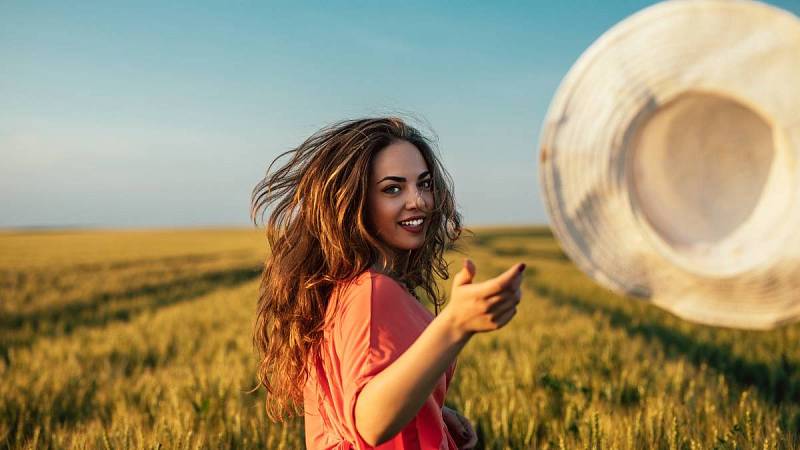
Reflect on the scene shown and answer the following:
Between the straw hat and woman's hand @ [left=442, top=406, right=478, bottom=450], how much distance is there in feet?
3.42

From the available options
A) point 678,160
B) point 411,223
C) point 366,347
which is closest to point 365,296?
point 366,347

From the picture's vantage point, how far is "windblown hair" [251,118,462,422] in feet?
5.24

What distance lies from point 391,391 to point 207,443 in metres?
1.81

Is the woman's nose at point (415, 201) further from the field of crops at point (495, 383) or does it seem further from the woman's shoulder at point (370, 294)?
the field of crops at point (495, 383)

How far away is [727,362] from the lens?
5188 mm

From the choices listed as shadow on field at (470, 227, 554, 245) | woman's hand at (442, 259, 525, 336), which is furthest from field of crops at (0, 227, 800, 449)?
shadow on field at (470, 227, 554, 245)

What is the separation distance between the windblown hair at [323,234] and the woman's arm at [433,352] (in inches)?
17.7

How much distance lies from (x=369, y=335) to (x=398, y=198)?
401 mm

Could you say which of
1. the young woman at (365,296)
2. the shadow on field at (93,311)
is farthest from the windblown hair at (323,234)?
the shadow on field at (93,311)

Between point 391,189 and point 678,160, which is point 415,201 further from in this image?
point 678,160

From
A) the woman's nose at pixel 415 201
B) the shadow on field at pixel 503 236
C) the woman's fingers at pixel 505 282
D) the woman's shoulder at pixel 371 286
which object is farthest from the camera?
the shadow on field at pixel 503 236

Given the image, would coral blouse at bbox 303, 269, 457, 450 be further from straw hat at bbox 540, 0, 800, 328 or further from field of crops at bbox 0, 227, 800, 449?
field of crops at bbox 0, 227, 800, 449

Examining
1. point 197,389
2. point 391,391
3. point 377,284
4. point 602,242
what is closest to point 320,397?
point 377,284

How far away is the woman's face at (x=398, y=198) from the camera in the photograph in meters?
1.56
